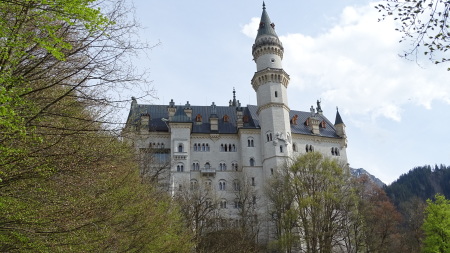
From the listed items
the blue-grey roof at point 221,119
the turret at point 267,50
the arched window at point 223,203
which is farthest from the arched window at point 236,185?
the turret at point 267,50

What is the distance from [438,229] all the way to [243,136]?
2584cm

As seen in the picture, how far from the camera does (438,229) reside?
123 ft

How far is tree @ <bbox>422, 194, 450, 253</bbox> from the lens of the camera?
3697cm

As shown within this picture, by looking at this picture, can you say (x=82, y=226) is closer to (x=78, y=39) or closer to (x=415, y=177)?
(x=78, y=39)

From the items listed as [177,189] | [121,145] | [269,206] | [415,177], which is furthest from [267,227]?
[415,177]

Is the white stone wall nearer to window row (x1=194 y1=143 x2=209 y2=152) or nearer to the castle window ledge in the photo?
window row (x1=194 y1=143 x2=209 y2=152)

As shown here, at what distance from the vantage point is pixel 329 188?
124ft

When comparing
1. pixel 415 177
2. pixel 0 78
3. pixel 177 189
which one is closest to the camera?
pixel 0 78

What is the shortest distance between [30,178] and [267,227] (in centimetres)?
4136

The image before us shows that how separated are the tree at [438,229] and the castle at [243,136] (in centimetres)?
1518

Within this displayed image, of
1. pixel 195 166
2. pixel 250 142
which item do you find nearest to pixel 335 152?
pixel 250 142

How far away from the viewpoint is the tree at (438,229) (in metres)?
37.0

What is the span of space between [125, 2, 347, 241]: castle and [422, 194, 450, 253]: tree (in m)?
15.2

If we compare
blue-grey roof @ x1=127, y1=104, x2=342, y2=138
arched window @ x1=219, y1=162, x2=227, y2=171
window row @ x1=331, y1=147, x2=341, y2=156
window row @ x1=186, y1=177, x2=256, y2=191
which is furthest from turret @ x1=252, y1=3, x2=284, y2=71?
window row @ x1=186, y1=177, x2=256, y2=191
